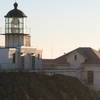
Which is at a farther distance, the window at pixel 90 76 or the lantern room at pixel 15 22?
the window at pixel 90 76

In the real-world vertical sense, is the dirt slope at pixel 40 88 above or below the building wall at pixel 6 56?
below

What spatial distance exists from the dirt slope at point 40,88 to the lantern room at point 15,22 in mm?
6023

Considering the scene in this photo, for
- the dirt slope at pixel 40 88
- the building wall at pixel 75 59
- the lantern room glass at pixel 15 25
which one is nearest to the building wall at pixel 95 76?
the building wall at pixel 75 59

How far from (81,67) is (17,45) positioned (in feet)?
17.3

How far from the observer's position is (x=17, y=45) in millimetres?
48000

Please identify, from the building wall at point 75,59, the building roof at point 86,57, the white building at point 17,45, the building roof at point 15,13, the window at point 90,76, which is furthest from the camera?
the building wall at point 75,59

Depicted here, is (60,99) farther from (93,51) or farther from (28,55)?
(93,51)

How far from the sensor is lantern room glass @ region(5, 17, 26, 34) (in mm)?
47469

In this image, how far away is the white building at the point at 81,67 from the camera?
47.4 meters

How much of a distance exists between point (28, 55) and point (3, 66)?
3.14m

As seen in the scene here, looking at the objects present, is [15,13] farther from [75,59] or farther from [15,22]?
[75,59]

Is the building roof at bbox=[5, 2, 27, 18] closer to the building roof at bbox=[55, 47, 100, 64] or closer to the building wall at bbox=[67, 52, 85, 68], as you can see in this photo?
the building wall at bbox=[67, 52, 85, 68]

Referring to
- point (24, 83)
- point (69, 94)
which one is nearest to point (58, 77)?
point (69, 94)

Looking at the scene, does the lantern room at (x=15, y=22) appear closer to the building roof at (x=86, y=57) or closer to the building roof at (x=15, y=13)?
the building roof at (x=15, y=13)
